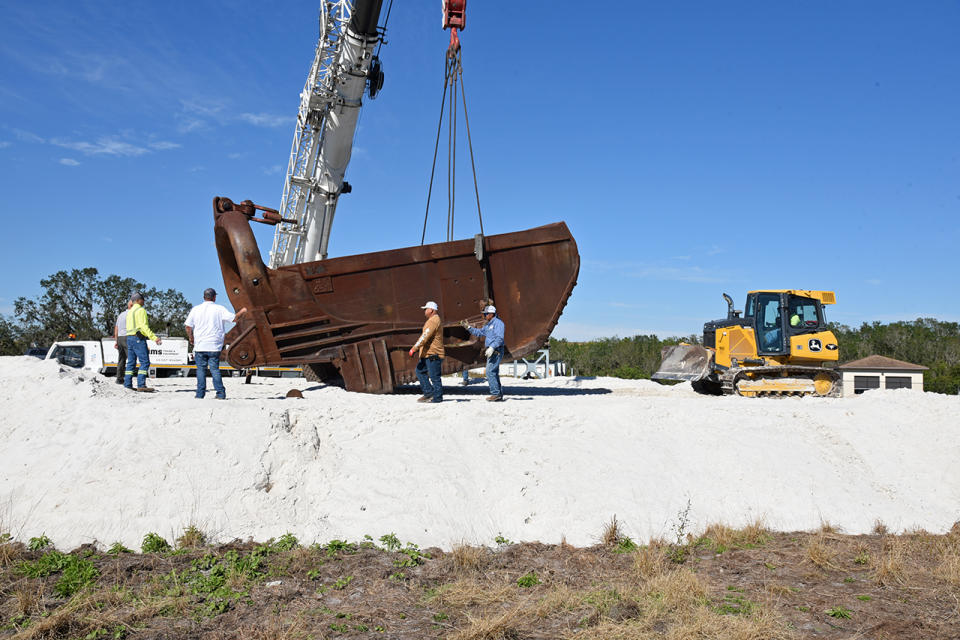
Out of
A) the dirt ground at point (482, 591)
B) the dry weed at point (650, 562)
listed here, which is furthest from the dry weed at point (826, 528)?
the dry weed at point (650, 562)

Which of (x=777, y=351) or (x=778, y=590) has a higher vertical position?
(x=777, y=351)

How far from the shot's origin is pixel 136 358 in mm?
9555

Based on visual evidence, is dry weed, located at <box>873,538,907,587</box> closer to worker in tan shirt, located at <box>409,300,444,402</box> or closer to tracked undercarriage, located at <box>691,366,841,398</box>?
worker in tan shirt, located at <box>409,300,444,402</box>

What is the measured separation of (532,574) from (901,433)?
22.9 ft

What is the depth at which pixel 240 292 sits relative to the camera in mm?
10328

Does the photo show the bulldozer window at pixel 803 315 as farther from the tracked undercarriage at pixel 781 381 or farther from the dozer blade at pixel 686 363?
the dozer blade at pixel 686 363

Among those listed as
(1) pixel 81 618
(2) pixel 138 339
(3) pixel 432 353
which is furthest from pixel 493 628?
(2) pixel 138 339

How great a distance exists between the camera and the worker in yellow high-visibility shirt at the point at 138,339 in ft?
29.8

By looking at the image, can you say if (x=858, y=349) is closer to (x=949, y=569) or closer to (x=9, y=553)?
(x=949, y=569)

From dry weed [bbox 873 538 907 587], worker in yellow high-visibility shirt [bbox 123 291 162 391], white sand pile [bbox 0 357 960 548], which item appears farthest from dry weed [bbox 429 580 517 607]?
worker in yellow high-visibility shirt [bbox 123 291 162 391]

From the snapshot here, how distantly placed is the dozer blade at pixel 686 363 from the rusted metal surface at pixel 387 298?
16.3ft

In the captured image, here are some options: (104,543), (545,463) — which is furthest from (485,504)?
(104,543)

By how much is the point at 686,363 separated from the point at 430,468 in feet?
30.8

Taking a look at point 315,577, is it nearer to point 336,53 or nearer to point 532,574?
point 532,574
